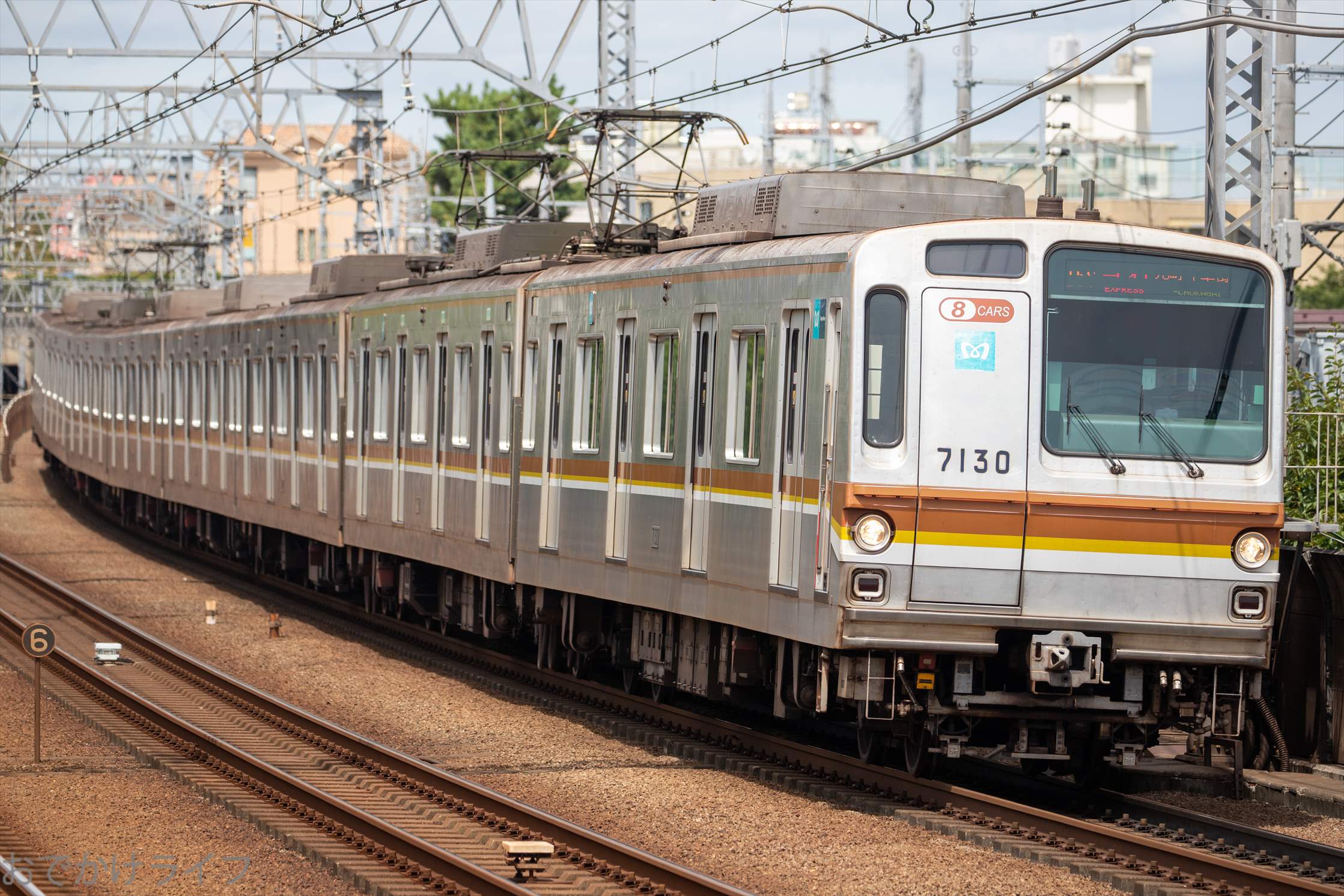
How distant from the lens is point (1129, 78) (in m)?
110

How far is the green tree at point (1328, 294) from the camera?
62531mm

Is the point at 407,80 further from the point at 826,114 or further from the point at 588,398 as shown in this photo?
the point at 826,114

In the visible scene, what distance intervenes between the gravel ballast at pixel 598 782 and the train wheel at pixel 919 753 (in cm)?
56

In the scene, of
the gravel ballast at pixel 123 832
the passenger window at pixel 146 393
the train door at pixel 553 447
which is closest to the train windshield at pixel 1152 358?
the gravel ballast at pixel 123 832

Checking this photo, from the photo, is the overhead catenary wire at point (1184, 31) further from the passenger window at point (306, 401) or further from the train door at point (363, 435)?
the passenger window at point (306, 401)

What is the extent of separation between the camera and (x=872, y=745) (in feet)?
37.6

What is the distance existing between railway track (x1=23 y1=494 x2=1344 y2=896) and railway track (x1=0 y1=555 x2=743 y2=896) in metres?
1.93

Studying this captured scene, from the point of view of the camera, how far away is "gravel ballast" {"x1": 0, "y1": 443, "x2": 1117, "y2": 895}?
A: 8.97 meters

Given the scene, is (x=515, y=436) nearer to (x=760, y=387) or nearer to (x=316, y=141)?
(x=760, y=387)

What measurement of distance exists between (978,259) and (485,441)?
6.92m

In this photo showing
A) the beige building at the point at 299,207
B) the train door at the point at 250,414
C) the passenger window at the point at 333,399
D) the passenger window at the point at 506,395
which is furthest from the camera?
the beige building at the point at 299,207

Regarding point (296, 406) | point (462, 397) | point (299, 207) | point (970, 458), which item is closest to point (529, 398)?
point (462, 397)

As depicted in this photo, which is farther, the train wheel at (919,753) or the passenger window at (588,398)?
the passenger window at (588,398)

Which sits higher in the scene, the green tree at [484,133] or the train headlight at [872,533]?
the green tree at [484,133]
